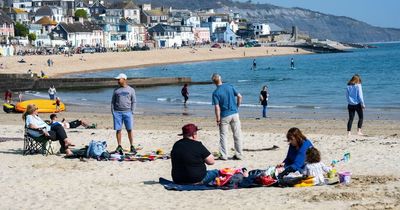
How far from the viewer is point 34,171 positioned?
12.9 metres

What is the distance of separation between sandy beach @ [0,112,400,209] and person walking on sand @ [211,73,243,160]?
464 millimetres

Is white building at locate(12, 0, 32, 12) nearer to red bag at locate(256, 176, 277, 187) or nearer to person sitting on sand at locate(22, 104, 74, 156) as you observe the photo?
person sitting on sand at locate(22, 104, 74, 156)

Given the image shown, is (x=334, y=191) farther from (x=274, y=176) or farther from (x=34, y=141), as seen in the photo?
(x=34, y=141)

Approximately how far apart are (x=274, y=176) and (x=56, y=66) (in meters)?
68.2

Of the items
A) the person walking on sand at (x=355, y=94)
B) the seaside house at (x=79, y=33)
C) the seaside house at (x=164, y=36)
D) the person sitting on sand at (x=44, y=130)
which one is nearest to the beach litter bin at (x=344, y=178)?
the person sitting on sand at (x=44, y=130)

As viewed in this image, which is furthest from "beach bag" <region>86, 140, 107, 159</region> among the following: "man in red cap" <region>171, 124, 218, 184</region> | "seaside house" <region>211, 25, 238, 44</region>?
"seaside house" <region>211, 25, 238, 44</region>

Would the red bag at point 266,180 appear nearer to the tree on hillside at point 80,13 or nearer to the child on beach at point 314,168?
the child on beach at point 314,168

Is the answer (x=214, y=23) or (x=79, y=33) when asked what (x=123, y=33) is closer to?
(x=79, y=33)

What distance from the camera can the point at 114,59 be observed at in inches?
3688

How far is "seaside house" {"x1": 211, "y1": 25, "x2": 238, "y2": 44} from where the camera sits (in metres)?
183

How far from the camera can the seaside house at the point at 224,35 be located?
183 metres

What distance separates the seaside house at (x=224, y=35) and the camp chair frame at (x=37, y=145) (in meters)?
167

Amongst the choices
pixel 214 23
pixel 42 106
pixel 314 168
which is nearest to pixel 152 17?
pixel 214 23

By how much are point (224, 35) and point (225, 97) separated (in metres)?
172
